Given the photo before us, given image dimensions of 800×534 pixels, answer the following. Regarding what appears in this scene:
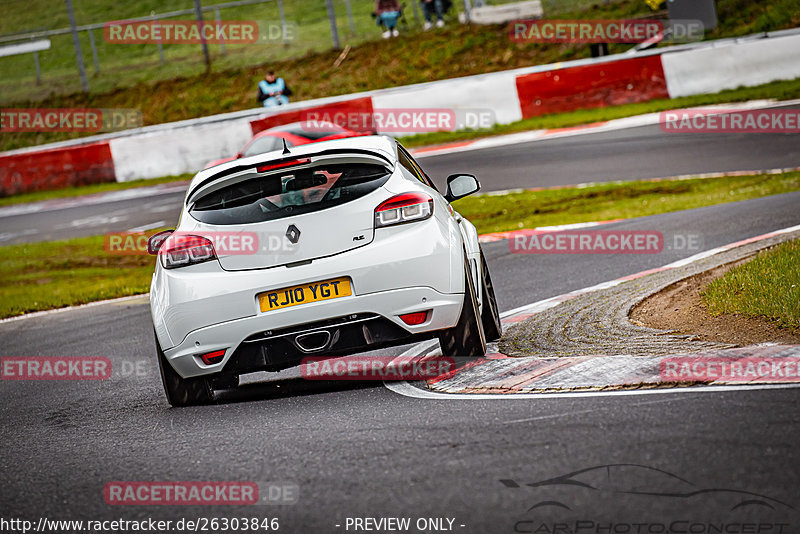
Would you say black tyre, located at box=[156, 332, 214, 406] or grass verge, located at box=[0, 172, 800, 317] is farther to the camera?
grass verge, located at box=[0, 172, 800, 317]

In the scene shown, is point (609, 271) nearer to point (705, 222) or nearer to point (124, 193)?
point (705, 222)

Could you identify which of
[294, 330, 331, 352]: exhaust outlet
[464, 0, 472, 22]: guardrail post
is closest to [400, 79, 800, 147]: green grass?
[464, 0, 472, 22]: guardrail post

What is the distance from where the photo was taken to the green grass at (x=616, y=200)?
1491 centimetres

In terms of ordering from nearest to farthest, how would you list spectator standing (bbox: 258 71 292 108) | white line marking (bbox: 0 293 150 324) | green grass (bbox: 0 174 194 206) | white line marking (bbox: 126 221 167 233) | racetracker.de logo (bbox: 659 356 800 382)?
racetracker.de logo (bbox: 659 356 800 382) < white line marking (bbox: 0 293 150 324) < white line marking (bbox: 126 221 167 233) < green grass (bbox: 0 174 194 206) < spectator standing (bbox: 258 71 292 108)

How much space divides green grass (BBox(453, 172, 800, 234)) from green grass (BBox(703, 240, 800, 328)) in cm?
603

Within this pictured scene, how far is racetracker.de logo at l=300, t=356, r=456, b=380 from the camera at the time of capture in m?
6.91

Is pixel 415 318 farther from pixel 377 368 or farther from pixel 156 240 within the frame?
pixel 156 240

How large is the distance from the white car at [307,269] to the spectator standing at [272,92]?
2002 cm

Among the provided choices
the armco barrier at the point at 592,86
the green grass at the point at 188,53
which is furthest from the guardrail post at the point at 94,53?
the armco barrier at the point at 592,86

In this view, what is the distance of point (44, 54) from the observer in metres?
33.4

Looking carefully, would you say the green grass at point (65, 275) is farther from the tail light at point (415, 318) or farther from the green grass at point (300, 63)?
the green grass at point (300, 63)

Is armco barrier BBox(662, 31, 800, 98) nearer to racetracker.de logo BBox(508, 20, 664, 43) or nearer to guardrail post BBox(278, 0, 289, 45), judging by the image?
racetracker.de logo BBox(508, 20, 664, 43)

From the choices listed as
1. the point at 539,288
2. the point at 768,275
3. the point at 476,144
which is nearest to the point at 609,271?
the point at 539,288

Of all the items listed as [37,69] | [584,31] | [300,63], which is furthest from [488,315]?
→ [37,69]
